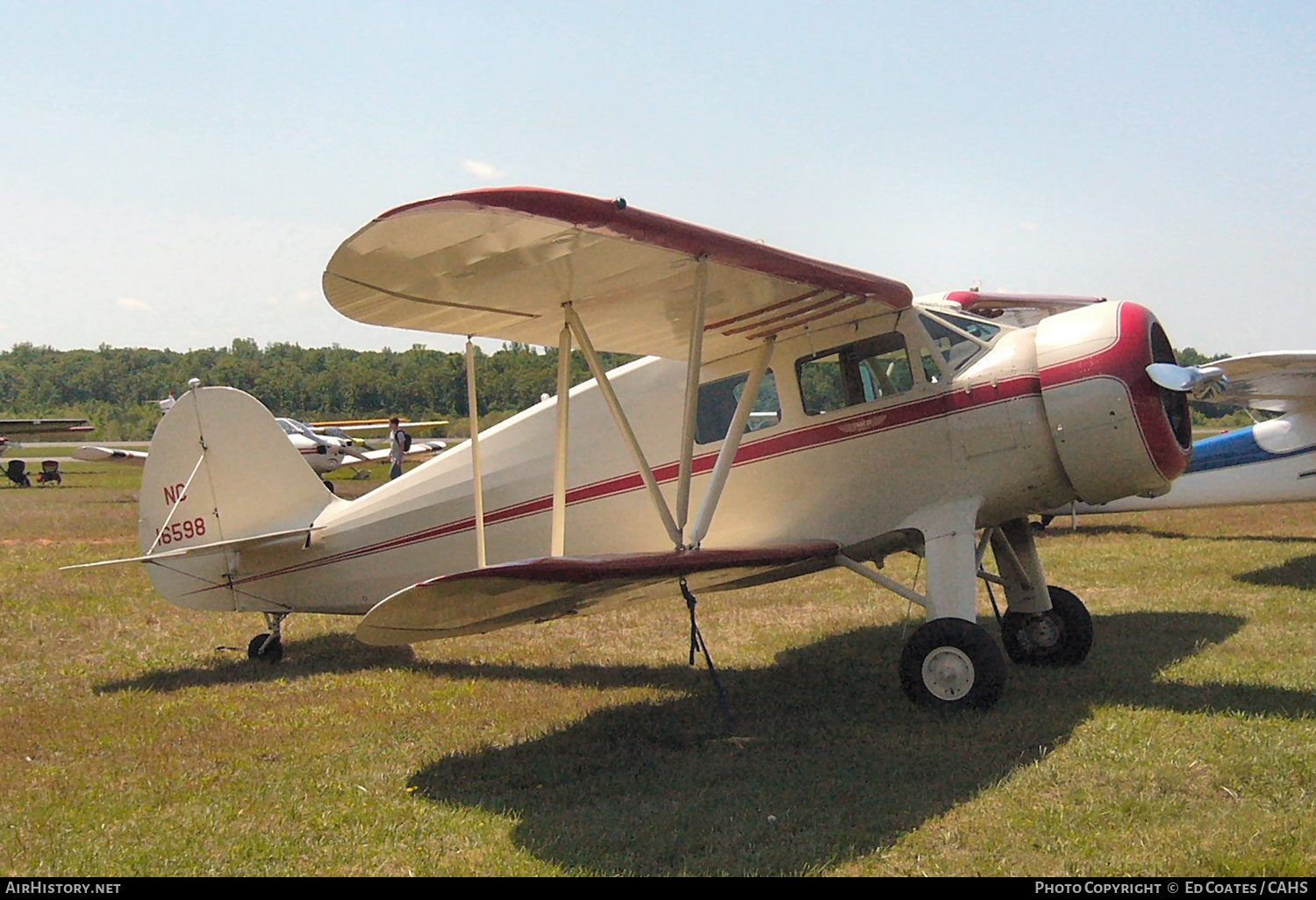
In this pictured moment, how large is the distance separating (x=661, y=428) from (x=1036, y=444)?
2311mm

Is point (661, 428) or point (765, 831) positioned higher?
point (661, 428)

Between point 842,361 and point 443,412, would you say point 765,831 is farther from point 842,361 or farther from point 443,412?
point 443,412

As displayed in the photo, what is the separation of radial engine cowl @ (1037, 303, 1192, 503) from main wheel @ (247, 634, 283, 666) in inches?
217

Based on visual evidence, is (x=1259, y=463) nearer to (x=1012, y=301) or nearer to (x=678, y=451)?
(x=1012, y=301)

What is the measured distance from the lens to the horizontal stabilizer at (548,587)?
4293 millimetres

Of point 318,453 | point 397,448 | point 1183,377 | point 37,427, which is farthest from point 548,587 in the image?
point 37,427

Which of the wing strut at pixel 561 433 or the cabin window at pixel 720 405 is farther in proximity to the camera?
the cabin window at pixel 720 405

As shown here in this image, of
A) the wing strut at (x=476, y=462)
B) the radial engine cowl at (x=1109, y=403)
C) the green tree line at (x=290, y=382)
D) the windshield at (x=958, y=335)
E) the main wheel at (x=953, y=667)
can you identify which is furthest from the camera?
the green tree line at (x=290, y=382)

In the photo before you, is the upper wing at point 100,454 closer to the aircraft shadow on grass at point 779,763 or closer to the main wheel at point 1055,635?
the aircraft shadow on grass at point 779,763

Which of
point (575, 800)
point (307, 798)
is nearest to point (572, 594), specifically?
point (575, 800)

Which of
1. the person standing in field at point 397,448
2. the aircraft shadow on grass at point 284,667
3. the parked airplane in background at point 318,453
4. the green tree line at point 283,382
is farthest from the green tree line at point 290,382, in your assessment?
the aircraft shadow on grass at point 284,667

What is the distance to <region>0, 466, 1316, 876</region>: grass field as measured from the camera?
3879 mm

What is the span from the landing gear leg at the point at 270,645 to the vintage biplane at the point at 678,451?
2cm

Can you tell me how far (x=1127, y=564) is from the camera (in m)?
11.1
